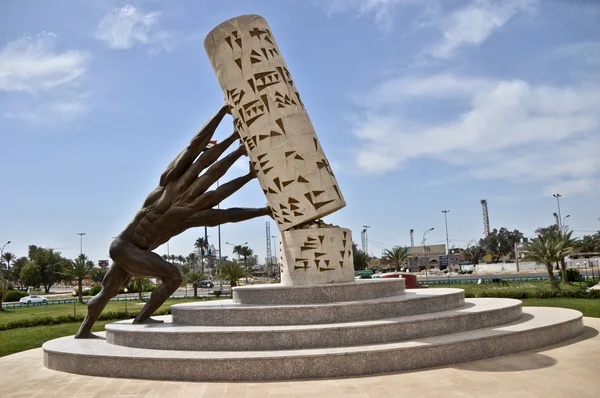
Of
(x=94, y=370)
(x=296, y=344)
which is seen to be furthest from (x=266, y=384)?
(x=94, y=370)

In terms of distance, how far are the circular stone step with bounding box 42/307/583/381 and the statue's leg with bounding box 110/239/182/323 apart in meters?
2.23

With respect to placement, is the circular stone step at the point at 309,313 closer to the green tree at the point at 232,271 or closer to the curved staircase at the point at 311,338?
the curved staircase at the point at 311,338

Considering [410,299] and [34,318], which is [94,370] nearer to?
[410,299]

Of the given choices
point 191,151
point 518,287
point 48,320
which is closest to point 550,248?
point 518,287

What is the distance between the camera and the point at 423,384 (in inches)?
291

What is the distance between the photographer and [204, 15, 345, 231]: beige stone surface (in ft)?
40.7

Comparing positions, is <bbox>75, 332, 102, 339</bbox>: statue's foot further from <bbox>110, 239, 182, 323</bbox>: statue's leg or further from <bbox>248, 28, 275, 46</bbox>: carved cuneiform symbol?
<bbox>248, 28, 275, 46</bbox>: carved cuneiform symbol

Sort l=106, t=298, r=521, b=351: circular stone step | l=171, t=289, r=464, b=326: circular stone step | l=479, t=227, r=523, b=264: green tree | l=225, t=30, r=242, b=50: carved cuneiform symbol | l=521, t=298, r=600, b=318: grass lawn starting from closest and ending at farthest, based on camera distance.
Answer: l=106, t=298, r=521, b=351: circular stone step
l=171, t=289, r=464, b=326: circular stone step
l=225, t=30, r=242, b=50: carved cuneiform symbol
l=521, t=298, r=600, b=318: grass lawn
l=479, t=227, r=523, b=264: green tree

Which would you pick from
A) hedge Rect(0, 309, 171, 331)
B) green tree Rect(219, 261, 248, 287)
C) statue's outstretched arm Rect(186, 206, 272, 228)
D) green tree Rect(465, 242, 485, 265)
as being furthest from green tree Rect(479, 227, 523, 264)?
statue's outstretched arm Rect(186, 206, 272, 228)

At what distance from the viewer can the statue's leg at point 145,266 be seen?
469 inches

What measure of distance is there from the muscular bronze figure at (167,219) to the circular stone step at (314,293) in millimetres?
1948

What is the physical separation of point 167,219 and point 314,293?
3.99 m

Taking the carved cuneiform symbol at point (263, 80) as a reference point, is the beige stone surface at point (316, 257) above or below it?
below

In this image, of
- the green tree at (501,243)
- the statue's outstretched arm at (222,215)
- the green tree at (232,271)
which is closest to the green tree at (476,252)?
the green tree at (501,243)
